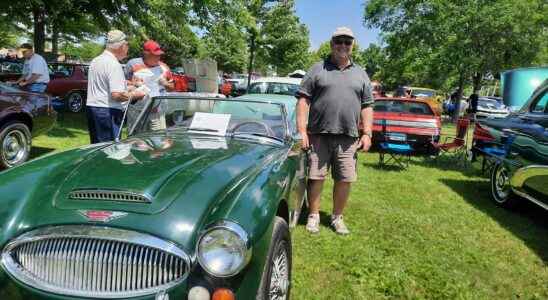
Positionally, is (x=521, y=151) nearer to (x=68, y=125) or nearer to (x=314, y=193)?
(x=314, y=193)

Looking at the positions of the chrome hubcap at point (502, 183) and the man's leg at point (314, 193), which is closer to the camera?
the man's leg at point (314, 193)

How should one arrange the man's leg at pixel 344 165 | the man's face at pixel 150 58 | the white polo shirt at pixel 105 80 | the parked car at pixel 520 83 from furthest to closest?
the parked car at pixel 520 83 < the man's face at pixel 150 58 < the white polo shirt at pixel 105 80 < the man's leg at pixel 344 165

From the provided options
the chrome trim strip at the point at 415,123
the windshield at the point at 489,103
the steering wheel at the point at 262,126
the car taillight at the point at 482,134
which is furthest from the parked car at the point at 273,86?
the windshield at the point at 489,103

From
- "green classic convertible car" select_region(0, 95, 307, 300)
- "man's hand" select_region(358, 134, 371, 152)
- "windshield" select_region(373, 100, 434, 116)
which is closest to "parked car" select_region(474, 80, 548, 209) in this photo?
"man's hand" select_region(358, 134, 371, 152)

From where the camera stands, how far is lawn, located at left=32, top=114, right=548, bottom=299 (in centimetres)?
366

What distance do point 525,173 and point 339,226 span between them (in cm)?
231

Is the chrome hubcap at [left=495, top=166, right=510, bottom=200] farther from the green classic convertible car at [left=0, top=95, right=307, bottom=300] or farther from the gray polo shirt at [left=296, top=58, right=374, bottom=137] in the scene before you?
the green classic convertible car at [left=0, top=95, right=307, bottom=300]

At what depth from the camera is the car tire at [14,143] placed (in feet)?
21.1

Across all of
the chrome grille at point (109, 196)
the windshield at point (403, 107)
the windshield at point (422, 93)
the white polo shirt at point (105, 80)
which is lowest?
the chrome grille at point (109, 196)

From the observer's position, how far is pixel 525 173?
204 inches

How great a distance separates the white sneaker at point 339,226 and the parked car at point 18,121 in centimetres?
467

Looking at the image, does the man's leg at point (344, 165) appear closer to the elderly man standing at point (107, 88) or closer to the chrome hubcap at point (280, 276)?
the chrome hubcap at point (280, 276)

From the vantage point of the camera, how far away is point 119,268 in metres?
2.12

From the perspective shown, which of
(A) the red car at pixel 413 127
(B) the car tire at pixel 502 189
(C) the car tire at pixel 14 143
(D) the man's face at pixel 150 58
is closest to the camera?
(D) the man's face at pixel 150 58
